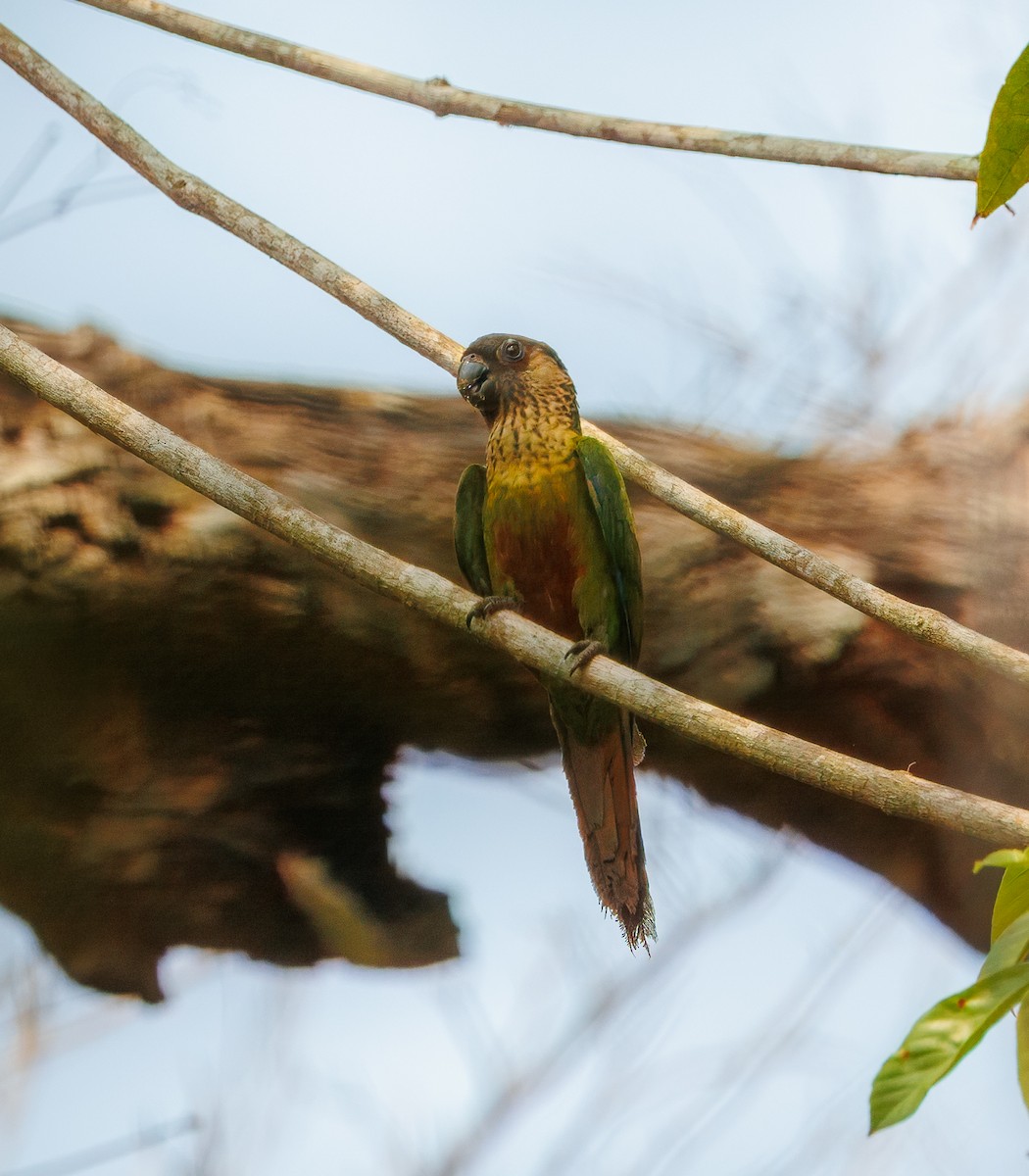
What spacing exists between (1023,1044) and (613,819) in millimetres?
1173

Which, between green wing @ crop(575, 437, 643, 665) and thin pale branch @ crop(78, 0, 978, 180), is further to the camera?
green wing @ crop(575, 437, 643, 665)

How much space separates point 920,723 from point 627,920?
1.03 m

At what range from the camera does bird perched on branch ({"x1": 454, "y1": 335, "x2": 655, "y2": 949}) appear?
8.30ft

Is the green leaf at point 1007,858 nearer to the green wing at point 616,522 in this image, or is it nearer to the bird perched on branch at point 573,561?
the bird perched on branch at point 573,561

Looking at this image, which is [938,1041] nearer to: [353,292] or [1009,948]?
[1009,948]

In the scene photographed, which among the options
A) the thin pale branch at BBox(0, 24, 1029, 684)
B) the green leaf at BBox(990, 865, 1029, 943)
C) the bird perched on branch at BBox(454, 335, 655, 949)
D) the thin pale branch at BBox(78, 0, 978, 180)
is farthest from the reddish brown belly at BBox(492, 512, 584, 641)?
the green leaf at BBox(990, 865, 1029, 943)

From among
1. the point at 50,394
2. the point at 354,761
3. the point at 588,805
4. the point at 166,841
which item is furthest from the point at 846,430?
the point at 166,841

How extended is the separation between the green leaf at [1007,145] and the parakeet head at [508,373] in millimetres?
1496

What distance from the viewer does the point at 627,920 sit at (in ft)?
7.96

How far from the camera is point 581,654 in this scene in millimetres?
2236

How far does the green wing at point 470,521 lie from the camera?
271 centimetres

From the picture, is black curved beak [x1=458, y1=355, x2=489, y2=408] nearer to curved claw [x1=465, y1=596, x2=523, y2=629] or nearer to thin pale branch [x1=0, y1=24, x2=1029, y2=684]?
thin pale branch [x1=0, y1=24, x2=1029, y2=684]

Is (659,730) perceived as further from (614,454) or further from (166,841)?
(166,841)

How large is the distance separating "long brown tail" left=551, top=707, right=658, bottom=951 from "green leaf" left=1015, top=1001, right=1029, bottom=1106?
1.08 meters
